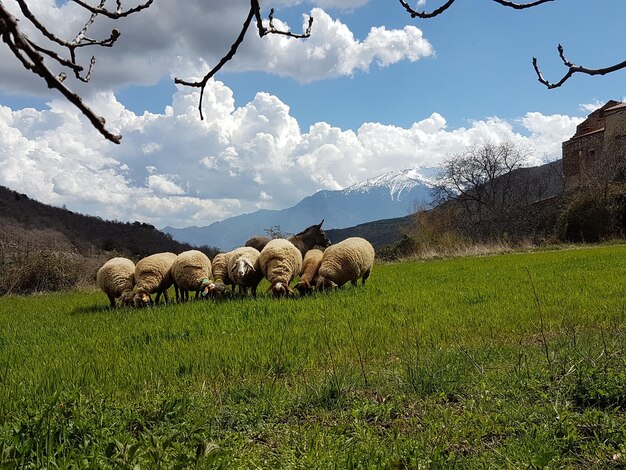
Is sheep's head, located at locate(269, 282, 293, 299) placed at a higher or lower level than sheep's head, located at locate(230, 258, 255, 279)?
lower

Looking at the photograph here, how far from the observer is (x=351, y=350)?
21.0 feet

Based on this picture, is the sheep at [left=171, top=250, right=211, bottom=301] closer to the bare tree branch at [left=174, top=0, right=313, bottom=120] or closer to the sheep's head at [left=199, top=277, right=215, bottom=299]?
the sheep's head at [left=199, top=277, right=215, bottom=299]

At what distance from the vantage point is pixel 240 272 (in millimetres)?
13000

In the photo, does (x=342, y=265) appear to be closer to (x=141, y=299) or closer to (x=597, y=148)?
Result: (x=141, y=299)

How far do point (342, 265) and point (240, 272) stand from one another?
109 inches

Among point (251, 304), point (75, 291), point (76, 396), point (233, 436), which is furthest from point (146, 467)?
point (75, 291)

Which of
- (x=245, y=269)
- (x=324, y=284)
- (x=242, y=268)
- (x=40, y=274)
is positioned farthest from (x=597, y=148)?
(x=40, y=274)

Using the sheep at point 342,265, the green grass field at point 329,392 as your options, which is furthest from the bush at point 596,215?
the green grass field at point 329,392

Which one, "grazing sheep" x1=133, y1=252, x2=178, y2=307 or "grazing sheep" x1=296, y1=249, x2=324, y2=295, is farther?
"grazing sheep" x1=296, y1=249, x2=324, y2=295

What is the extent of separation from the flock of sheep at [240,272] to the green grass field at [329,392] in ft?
12.0

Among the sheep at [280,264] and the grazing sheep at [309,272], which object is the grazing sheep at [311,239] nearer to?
the grazing sheep at [309,272]

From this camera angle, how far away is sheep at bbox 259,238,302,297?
12.6 m

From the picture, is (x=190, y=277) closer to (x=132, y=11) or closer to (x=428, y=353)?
(x=428, y=353)

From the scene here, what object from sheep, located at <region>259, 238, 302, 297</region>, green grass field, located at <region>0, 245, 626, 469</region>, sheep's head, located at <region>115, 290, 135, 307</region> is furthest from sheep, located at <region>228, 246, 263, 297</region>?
green grass field, located at <region>0, 245, 626, 469</region>
